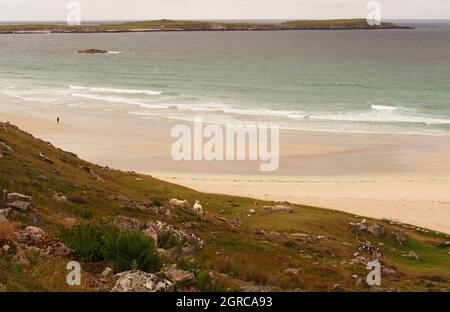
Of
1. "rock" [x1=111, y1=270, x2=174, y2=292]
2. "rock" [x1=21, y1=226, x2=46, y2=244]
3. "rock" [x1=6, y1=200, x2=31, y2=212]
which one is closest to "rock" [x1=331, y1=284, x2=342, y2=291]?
"rock" [x1=111, y1=270, x2=174, y2=292]

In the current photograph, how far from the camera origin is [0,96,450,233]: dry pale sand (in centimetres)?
3097

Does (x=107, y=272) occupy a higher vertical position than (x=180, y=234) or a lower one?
lower

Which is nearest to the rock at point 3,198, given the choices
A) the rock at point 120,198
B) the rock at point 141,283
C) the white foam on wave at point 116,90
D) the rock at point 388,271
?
the rock at point 120,198

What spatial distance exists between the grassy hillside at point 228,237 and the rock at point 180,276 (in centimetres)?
21

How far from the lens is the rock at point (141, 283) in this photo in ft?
29.2

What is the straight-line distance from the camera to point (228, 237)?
53.6 ft

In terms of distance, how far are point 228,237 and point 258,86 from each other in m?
67.5

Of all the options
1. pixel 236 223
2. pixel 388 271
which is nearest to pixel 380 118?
pixel 236 223

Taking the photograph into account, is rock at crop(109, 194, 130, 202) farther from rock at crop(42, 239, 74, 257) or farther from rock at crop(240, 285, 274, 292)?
rock at crop(240, 285, 274, 292)

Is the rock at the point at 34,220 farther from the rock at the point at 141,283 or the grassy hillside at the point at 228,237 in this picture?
the rock at the point at 141,283

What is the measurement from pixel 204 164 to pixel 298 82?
51.5 meters

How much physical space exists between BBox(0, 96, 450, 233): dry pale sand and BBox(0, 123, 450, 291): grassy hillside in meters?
6.61

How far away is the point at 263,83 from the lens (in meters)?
86.2

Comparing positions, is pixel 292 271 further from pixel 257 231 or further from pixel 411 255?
pixel 411 255
